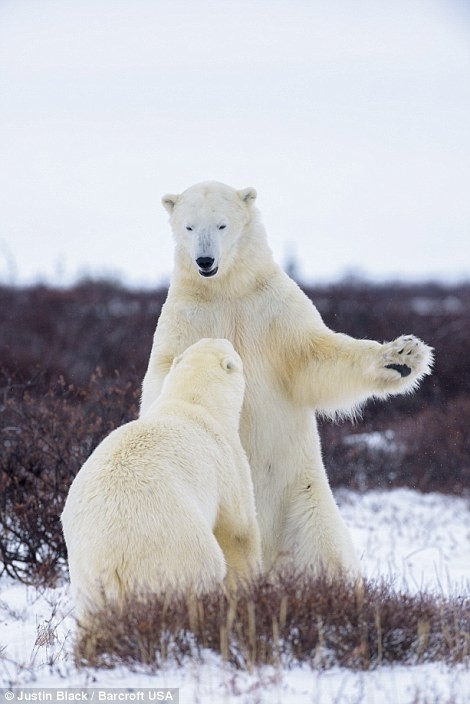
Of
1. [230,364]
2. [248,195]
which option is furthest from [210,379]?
[248,195]

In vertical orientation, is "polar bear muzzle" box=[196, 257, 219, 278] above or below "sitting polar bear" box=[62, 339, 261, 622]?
above


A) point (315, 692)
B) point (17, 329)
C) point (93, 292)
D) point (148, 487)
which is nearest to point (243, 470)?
point (148, 487)

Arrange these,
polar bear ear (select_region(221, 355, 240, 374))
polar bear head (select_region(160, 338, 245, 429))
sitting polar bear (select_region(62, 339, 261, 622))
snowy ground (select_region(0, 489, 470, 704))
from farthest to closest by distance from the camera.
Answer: polar bear ear (select_region(221, 355, 240, 374))
polar bear head (select_region(160, 338, 245, 429))
sitting polar bear (select_region(62, 339, 261, 622))
snowy ground (select_region(0, 489, 470, 704))

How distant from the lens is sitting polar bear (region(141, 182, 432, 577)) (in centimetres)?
355

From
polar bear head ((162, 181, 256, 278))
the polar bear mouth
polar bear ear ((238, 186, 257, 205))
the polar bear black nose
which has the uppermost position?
polar bear ear ((238, 186, 257, 205))

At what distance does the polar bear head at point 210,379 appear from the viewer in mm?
3219

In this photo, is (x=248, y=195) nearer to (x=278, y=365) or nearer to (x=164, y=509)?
(x=278, y=365)

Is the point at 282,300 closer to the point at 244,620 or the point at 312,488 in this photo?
the point at 312,488

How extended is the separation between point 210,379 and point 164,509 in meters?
0.77

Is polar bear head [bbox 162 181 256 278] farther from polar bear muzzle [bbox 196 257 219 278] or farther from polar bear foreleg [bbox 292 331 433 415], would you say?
polar bear foreleg [bbox 292 331 433 415]

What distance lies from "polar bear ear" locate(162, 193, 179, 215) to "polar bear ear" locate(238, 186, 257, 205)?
28 centimetres

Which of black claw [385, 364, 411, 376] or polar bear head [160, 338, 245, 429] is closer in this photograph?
polar bear head [160, 338, 245, 429]

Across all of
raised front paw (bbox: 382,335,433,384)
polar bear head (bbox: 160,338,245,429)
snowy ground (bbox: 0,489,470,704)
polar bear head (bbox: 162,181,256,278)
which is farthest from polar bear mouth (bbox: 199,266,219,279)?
snowy ground (bbox: 0,489,470,704)

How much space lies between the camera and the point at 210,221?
3.75 metres
